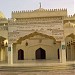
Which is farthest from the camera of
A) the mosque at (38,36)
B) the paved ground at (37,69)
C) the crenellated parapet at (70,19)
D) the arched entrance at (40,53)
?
the arched entrance at (40,53)

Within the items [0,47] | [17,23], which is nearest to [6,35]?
[17,23]

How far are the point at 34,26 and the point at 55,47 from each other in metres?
6.94

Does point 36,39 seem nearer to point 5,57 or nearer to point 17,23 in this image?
point 5,57

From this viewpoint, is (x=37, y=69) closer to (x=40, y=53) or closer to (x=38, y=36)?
(x=38, y=36)

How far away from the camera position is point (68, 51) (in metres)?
17.6

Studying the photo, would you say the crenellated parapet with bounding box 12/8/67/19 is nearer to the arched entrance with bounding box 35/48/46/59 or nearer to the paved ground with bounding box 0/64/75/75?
the arched entrance with bounding box 35/48/46/59

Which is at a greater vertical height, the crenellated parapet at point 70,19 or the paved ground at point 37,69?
the crenellated parapet at point 70,19

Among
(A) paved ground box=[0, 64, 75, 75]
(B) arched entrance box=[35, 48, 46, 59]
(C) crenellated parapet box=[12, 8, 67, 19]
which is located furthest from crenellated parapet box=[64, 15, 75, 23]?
(A) paved ground box=[0, 64, 75, 75]

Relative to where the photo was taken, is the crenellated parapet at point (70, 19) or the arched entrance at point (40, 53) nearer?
the crenellated parapet at point (70, 19)

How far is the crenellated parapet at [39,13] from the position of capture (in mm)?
18422

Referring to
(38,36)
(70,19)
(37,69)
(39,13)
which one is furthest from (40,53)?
(37,69)

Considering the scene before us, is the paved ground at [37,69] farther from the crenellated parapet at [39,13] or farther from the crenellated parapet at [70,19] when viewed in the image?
the crenellated parapet at [39,13]

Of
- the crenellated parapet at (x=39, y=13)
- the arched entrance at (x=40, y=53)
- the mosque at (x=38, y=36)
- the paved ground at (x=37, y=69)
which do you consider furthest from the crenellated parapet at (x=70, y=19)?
the paved ground at (x=37, y=69)

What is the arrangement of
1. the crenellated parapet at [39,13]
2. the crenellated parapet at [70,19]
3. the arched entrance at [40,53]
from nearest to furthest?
the crenellated parapet at [70,19] < the crenellated parapet at [39,13] < the arched entrance at [40,53]
